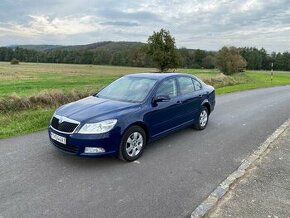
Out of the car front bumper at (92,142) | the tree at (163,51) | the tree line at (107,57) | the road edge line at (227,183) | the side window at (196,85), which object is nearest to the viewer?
the road edge line at (227,183)

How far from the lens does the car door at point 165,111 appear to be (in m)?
5.77

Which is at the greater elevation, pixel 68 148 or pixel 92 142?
pixel 92 142

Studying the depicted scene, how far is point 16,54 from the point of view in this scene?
316ft

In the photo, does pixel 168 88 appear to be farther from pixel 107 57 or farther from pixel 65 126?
pixel 107 57

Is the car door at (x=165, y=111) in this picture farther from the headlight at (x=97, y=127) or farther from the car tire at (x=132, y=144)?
the headlight at (x=97, y=127)

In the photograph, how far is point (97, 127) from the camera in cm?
491

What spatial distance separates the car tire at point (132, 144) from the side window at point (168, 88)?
102 cm

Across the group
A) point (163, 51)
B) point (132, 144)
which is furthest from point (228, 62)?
point (132, 144)

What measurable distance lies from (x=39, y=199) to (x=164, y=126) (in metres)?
3.03

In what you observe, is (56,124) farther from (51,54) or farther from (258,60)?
(258,60)

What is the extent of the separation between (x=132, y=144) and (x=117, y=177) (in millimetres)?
879

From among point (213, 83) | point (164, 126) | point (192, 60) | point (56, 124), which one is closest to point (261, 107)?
point (164, 126)

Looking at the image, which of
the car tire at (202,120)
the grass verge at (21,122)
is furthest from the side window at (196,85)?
the grass verge at (21,122)

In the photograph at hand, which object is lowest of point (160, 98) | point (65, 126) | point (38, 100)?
point (38, 100)
